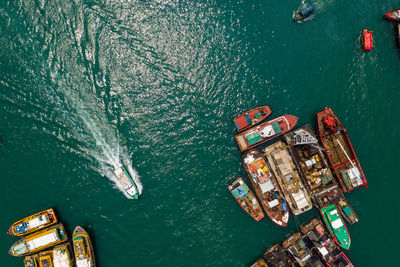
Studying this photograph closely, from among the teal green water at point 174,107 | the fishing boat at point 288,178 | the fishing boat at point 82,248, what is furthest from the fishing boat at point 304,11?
the fishing boat at point 82,248

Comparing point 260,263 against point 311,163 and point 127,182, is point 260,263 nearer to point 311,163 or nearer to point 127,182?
point 311,163

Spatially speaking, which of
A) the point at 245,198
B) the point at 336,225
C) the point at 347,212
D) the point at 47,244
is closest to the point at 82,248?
the point at 47,244

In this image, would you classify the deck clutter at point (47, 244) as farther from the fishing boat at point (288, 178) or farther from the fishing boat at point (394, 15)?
the fishing boat at point (394, 15)

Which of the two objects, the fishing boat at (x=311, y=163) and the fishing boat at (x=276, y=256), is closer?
the fishing boat at (x=276, y=256)

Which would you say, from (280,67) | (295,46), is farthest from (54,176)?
(295,46)

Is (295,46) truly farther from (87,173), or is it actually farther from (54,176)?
(54,176)

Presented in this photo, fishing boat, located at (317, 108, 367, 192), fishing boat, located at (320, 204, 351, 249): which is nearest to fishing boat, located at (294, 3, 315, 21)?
fishing boat, located at (317, 108, 367, 192)
